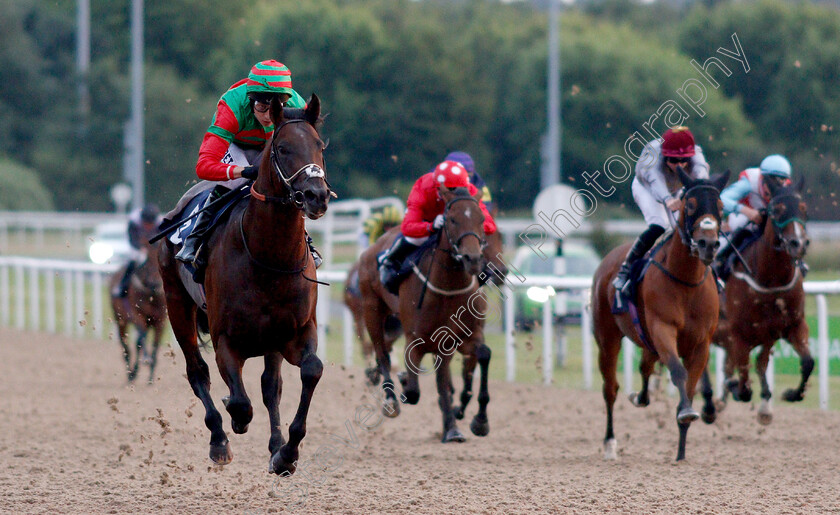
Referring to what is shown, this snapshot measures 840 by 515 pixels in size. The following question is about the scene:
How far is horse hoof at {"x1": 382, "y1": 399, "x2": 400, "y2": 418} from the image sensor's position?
8125 millimetres

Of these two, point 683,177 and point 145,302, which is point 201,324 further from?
point 145,302

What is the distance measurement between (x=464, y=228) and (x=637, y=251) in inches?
43.5

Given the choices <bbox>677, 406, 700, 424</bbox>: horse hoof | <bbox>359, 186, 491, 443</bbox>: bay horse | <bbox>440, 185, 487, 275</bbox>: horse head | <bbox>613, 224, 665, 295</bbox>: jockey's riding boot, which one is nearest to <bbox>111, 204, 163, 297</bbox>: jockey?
<bbox>359, 186, 491, 443</bbox>: bay horse

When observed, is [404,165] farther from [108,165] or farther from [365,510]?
[365,510]

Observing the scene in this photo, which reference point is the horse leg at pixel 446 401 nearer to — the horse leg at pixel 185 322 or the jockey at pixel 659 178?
the jockey at pixel 659 178

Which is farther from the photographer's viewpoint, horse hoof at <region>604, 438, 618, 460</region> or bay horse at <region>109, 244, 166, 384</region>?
bay horse at <region>109, 244, 166, 384</region>

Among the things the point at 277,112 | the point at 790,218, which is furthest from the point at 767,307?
the point at 277,112

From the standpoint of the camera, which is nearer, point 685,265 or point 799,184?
point 685,265

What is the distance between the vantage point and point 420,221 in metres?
7.77

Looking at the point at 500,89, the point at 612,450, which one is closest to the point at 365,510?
the point at 612,450

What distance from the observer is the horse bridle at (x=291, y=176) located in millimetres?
4727

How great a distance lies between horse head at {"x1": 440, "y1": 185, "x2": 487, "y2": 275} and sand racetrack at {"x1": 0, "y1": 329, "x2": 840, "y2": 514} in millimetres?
1253

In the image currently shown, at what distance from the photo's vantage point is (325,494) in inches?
233

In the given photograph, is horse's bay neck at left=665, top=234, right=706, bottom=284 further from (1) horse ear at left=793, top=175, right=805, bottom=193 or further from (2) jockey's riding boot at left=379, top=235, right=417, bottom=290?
(2) jockey's riding boot at left=379, top=235, right=417, bottom=290
